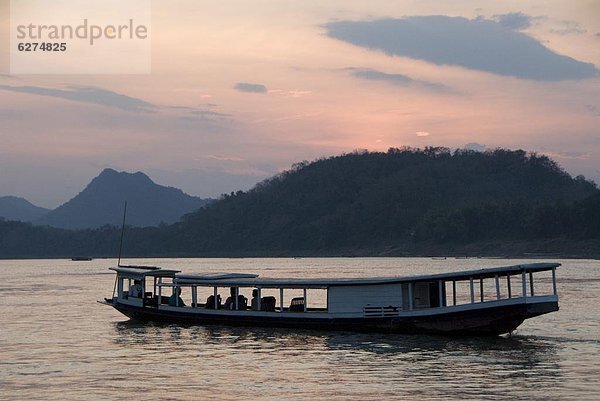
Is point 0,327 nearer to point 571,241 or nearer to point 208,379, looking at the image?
point 208,379

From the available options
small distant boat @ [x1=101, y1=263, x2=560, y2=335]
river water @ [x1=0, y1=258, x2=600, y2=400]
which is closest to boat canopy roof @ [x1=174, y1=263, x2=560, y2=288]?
small distant boat @ [x1=101, y1=263, x2=560, y2=335]

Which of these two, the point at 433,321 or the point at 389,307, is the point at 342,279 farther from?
the point at 433,321

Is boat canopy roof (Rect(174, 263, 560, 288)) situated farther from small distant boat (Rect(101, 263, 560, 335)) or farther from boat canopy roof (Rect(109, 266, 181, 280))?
boat canopy roof (Rect(109, 266, 181, 280))

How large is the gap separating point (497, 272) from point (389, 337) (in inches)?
234

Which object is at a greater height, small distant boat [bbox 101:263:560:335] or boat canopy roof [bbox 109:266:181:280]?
boat canopy roof [bbox 109:266:181:280]

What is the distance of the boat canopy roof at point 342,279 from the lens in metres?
40.1

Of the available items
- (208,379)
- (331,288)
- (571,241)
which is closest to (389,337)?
(331,288)

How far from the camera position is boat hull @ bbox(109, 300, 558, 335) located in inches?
1584

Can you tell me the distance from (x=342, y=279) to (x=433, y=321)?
18.4 ft

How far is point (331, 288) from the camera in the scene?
43.6 metres

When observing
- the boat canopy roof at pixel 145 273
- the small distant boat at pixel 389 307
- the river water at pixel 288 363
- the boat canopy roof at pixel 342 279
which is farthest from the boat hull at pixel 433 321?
the boat canopy roof at pixel 145 273

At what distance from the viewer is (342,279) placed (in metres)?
45.2

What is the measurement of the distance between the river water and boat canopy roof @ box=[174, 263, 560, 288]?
8.16 feet

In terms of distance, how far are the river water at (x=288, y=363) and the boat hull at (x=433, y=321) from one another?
47 cm
